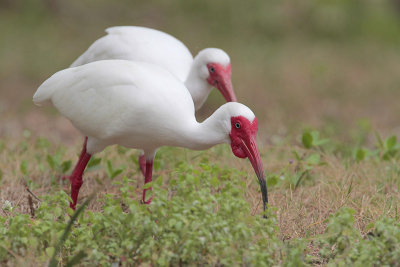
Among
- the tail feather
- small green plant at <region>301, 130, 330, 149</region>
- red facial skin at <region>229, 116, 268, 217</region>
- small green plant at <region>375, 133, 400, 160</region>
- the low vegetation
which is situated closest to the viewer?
the low vegetation

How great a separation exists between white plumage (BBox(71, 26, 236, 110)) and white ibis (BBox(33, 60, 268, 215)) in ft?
3.07

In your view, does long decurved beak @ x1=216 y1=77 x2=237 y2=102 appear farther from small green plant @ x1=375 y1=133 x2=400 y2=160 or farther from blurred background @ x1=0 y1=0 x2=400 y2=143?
blurred background @ x1=0 y1=0 x2=400 y2=143

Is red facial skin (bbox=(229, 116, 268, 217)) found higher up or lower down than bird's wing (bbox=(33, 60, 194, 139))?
lower down

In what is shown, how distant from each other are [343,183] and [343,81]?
4629mm

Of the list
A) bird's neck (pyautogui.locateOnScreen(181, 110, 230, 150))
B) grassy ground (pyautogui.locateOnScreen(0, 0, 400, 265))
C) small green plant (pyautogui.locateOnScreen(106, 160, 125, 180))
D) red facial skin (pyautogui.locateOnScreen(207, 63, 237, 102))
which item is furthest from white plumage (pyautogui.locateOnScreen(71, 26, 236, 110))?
bird's neck (pyautogui.locateOnScreen(181, 110, 230, 150))

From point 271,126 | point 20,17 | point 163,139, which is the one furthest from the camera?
point 20,17

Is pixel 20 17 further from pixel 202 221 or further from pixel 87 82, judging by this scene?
pixel 202 221

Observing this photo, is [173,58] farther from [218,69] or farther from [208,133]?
[208,133]

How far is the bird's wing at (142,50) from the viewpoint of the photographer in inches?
205

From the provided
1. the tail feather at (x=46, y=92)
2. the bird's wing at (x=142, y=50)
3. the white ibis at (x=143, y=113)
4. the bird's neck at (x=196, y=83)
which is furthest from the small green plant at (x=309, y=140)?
the tail feather at (x=46, y=92)

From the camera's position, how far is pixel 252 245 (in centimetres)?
319

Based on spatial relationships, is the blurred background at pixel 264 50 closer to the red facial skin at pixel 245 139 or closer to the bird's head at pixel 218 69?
the bird's head at pixel 218 69

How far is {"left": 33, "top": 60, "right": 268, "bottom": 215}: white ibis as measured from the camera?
3867 millimetres

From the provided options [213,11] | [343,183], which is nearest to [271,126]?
[343,183]
